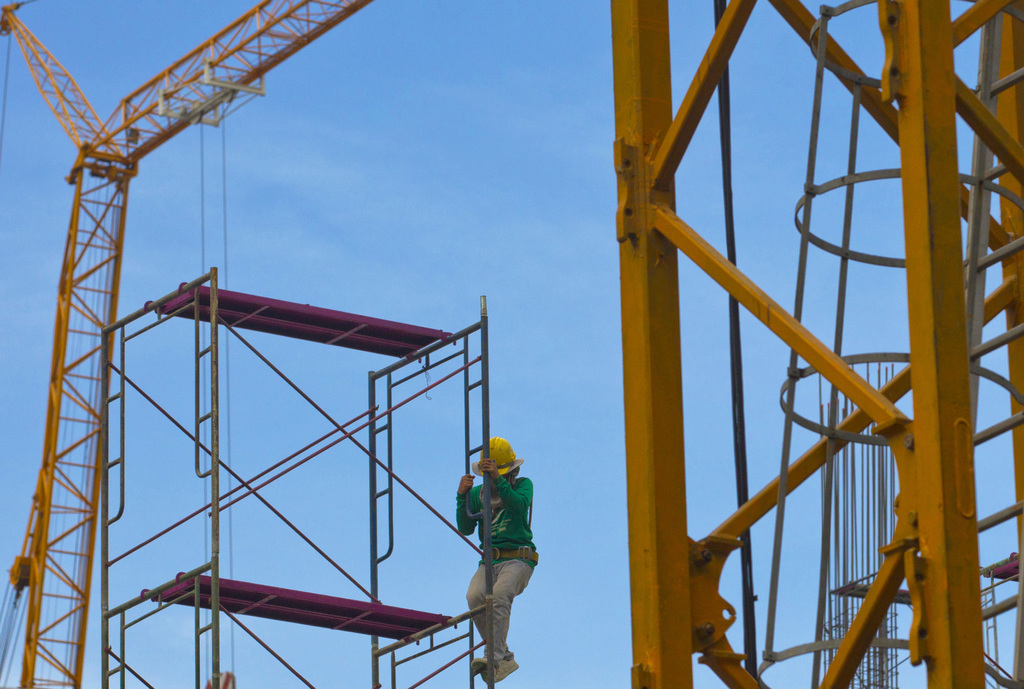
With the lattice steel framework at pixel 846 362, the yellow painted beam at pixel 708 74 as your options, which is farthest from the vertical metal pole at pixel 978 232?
the yellow painted beam at pixel 708 74

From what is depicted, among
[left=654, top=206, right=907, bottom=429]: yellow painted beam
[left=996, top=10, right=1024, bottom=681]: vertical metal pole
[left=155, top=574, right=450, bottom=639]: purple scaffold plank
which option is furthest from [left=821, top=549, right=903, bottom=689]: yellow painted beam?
[left=155, top=574, right=450, bottom=639]: purple scaffold plank

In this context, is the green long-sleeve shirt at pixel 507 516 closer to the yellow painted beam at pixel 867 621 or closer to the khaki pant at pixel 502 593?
the khaki pant at pixel 502 593

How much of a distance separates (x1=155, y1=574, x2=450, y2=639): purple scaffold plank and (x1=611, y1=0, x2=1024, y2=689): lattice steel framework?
23.1 ft

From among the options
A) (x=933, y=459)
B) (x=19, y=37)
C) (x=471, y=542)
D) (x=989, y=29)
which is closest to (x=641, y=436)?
(x=933, y=459)

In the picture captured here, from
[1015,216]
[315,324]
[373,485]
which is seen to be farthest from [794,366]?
[373,485]

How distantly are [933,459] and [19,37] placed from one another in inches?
2612

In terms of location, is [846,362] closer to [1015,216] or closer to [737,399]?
[737,399]

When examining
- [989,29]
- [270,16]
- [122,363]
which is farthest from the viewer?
[270,16]

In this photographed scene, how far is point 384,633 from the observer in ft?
50.6

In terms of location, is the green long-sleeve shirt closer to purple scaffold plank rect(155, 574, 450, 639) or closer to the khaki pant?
the khaki pant

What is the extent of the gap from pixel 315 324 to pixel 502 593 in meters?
3.08

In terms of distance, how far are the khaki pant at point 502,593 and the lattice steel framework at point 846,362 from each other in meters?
7.01

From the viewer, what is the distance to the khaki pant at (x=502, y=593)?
14.9 m

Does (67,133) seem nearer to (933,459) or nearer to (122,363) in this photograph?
(122,363)
